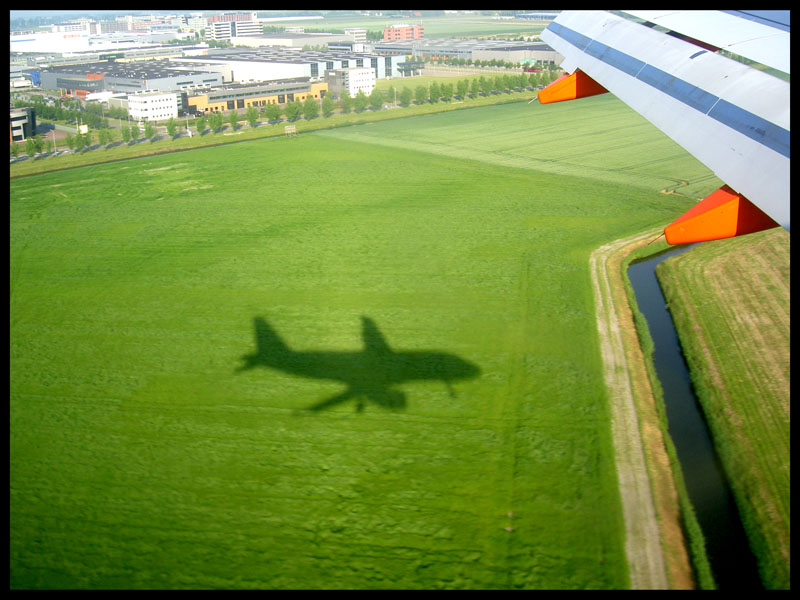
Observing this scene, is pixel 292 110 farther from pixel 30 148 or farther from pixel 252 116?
pixel 30 148

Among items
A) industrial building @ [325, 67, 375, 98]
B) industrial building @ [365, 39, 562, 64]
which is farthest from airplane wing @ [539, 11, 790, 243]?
industrial building @ [365, 39, 562, 64]

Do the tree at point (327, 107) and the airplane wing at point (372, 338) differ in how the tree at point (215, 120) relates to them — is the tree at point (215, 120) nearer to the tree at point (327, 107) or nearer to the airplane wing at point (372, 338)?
the tree at point (327, 107)

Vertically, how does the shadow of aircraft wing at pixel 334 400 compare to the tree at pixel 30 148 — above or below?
below

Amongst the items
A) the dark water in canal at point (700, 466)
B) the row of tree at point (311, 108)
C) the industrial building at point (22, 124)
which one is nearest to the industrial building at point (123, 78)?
the row of tree at point (311, 108)

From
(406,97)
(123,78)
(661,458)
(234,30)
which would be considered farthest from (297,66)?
(234,30)

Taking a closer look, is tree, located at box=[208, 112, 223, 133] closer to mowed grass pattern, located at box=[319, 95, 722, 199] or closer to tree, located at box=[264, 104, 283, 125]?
tree, located at box=[264, 104, 283, 125]
